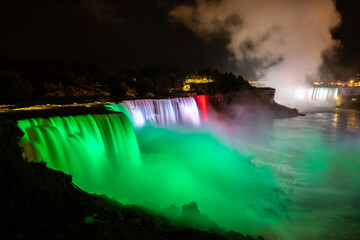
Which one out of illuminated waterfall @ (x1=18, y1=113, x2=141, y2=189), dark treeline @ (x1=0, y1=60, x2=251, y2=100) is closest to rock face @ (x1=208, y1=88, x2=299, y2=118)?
dark treeline @ (x1=0, y1=60, x2=251, y2=100)

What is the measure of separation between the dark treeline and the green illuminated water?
274 inches

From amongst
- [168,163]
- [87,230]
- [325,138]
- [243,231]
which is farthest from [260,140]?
[87,230]

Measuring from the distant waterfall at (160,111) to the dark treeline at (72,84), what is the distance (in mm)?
3804

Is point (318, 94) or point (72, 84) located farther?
point (318, 94)

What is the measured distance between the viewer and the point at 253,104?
113 feet

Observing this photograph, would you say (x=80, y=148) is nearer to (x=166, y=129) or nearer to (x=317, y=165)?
(x=166, y=129)

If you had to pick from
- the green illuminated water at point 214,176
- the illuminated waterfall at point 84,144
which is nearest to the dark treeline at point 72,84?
the green illuminated water at point 214,176

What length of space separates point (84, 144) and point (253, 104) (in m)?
29.1

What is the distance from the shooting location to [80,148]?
28.3ft

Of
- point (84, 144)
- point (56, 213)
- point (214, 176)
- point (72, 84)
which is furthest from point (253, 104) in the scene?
point (56, 213)

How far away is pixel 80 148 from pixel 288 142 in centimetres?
1718

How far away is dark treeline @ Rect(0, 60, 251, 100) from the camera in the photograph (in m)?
→ 15.6

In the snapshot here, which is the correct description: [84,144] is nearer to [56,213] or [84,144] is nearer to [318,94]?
[56,213]

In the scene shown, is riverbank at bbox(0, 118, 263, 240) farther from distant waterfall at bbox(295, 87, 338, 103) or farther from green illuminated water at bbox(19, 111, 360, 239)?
distant waterfall at bbox(295, 87, 338, 103)
